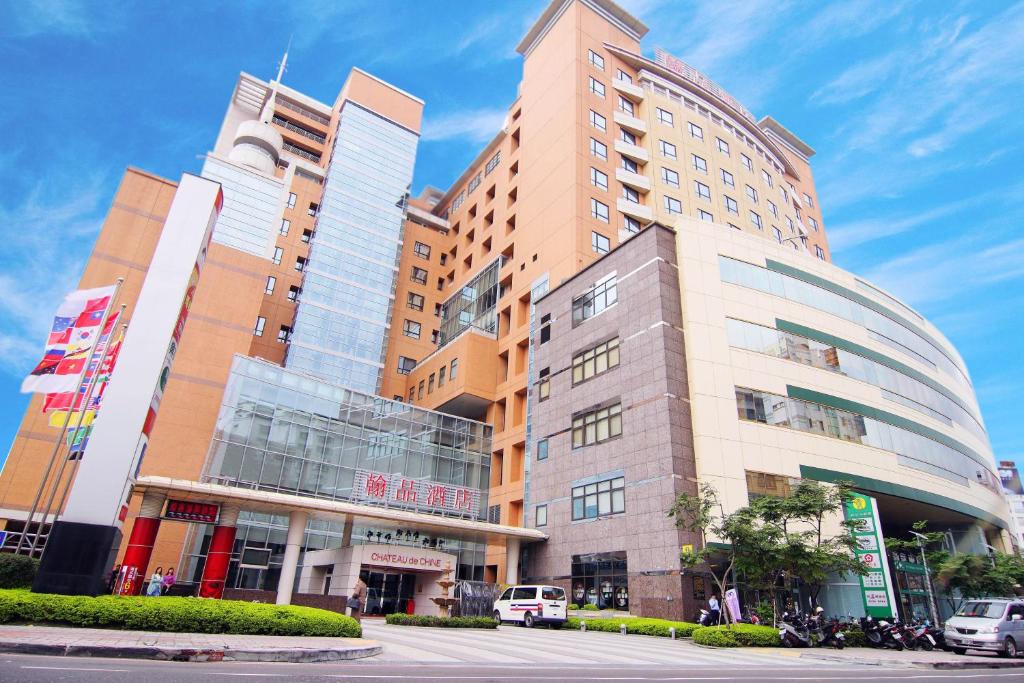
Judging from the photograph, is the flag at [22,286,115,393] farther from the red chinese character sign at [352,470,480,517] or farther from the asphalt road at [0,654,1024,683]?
the red chinese character sign at [352,470,480,517]

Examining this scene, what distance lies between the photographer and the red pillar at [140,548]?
25.6 metres

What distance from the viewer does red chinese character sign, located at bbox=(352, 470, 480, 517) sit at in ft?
134

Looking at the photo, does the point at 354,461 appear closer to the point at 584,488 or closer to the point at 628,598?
the point at 584,488

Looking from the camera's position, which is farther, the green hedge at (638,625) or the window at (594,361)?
the window at (594,361)

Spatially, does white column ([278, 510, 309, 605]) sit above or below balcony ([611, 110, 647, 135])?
below

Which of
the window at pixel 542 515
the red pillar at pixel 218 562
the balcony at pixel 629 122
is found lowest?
the red pillar at pixel 218 562

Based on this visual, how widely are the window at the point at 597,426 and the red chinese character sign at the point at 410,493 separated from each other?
11.6 metres

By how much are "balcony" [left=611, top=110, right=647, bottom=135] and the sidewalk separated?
52.1 metres

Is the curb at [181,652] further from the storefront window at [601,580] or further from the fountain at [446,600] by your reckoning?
the storefront window at [601,580]

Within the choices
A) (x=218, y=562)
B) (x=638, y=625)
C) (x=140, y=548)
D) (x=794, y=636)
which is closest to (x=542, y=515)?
(x=638, y=625)

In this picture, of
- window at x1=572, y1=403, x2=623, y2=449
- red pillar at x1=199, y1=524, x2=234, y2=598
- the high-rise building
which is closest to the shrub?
the high-rise building

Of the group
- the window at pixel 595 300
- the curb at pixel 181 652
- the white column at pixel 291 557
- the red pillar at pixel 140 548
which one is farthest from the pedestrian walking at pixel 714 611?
the red pillar at pixel 140 548

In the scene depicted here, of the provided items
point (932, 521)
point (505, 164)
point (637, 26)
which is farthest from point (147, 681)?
point (637, 26)

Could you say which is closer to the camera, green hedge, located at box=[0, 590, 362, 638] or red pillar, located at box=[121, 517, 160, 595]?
green hedge, located at box=[0, 590, 362, 638]
